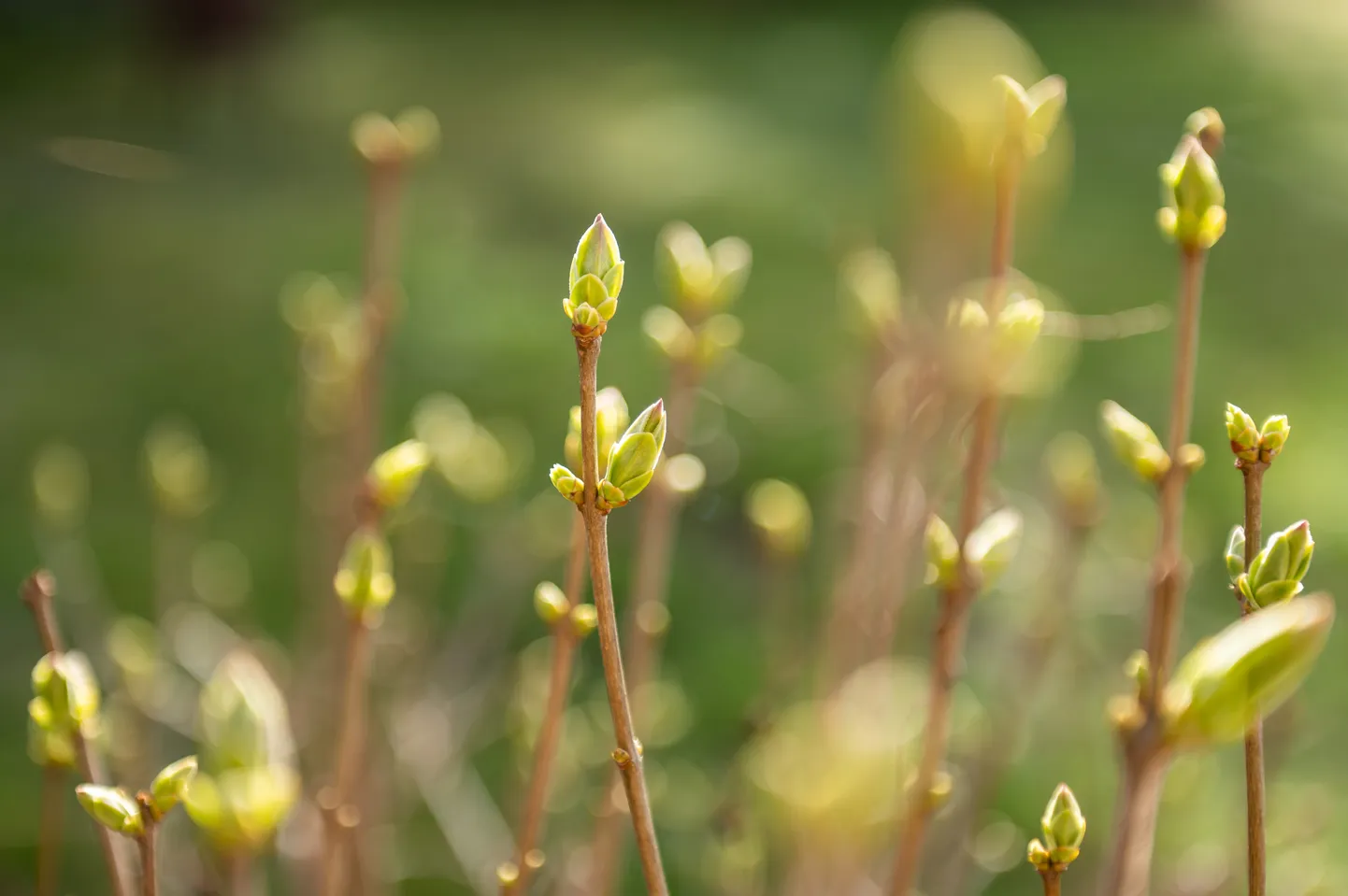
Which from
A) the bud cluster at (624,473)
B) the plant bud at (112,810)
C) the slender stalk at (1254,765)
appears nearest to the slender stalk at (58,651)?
the plant bud at (112,810)

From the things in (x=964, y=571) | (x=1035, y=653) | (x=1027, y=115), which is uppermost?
(x=1027, y=115)

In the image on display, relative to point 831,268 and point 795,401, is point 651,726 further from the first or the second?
point 831,268

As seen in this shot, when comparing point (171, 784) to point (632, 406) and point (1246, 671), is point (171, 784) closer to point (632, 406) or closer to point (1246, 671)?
point (1246, 671)

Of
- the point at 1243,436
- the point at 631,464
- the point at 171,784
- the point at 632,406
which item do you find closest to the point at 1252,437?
the point at 1243,436

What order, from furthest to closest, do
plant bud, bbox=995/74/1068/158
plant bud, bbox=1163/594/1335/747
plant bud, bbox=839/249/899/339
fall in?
plant bud, bbox=839/249/899/339
plant bud, bbox=995/74/1068/158
plant bud, bbox=1163/594/1335/747

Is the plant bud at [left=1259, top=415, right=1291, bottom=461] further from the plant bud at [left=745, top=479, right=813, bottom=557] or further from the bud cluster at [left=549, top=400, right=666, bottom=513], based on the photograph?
the plant bud at [left=745, top=479, right=813, bottom=557]

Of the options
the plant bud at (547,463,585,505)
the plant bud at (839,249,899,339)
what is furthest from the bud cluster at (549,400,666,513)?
the plant bud at (839,249,899,339)
